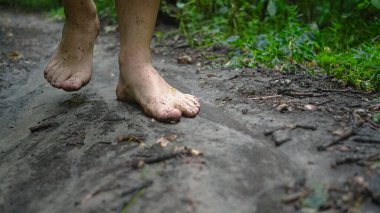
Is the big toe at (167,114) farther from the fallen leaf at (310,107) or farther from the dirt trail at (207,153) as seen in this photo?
the fallen leaf at (310,107)

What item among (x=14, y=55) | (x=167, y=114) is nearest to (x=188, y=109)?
(x=167, y=114)

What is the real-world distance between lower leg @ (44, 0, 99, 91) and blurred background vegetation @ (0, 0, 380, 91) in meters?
1.00

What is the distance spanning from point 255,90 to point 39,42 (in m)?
3.35

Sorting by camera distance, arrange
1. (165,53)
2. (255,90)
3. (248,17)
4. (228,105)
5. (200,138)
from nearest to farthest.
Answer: (200,138), (228,105), (255,90), (165,53), (248,17)

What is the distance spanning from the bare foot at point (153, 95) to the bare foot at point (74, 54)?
298mm

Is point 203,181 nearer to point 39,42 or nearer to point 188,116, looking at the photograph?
point 188,116

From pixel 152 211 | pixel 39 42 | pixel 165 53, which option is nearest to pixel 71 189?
pixel 152 211

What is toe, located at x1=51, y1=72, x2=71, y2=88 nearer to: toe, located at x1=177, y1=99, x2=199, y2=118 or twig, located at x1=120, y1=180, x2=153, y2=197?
toe, located at x1=177, y1=99, x2=199, y2=118

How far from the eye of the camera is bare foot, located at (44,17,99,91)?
2.17m

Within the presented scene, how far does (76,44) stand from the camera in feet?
7.30

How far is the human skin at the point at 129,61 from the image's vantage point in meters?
1.81

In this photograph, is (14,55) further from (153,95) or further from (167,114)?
(167,114)

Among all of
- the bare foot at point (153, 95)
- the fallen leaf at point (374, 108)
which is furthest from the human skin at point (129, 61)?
the fallen leaf at point (374, 108)

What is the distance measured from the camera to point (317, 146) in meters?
1.45
